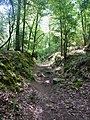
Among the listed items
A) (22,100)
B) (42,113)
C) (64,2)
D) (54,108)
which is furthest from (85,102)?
(64,2)

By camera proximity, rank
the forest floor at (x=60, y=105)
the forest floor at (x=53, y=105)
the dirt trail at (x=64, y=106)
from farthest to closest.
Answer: the dirt trail at (x=64, y=106)
the forest floor at (x=60, y=105)
the forest floor at (x=53, y=105)

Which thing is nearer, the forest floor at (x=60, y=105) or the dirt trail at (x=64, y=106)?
the forest floor at (x=60, y=105)

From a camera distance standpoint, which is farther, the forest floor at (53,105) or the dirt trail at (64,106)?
the dirt trail at (64,106)

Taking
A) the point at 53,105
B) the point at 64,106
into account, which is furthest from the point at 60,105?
the point at 53,105

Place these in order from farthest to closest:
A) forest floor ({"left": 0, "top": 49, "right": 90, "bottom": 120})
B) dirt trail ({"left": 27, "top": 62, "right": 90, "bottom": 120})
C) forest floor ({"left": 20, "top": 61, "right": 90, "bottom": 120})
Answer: dirt trail ({"left": 27, "top": 62, "right": 90, "bottom": 120}), forest floor ({"left": 20, "top": 61, "right": 90, "bottom": 120}), forest floor ({"left": 0, "top": 49, "right": 90, "bottom": 120})

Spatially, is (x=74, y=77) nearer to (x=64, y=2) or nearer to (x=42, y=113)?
(x=42, y=113)

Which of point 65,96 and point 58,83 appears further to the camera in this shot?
point 58,83

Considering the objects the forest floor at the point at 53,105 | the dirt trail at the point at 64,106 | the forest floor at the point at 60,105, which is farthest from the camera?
the dirt trail at the point at 64,106

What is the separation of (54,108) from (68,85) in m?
4.05

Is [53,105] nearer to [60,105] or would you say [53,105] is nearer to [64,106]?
[60,105]

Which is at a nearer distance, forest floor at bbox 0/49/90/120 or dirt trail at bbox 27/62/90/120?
forest floor at bbox 0/49/90/120

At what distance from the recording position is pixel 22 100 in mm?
7613

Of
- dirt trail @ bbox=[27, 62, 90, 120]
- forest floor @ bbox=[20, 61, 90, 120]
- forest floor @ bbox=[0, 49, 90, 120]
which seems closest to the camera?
forest floor @ bbox=[0, 49, 90, 120]

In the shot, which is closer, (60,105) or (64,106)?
(64,106)
